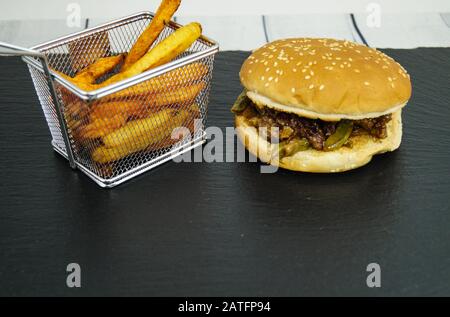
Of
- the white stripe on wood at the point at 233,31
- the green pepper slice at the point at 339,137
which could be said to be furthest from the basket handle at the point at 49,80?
the white stripe on wood at the point at 233,31

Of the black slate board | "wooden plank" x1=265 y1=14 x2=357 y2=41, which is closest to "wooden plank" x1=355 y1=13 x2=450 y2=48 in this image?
"wooden plank" x1=265 y1=14 x2=357 y2=41

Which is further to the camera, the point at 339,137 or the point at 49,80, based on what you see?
the point at 339,137

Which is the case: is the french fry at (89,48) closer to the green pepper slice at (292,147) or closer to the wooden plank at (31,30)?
the green pepper slice at (292,147)

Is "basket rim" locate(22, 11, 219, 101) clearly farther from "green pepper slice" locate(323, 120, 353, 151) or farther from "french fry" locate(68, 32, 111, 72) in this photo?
"green pepper slice" locate(323, 120, 353, 151)

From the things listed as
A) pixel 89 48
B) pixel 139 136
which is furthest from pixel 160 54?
pixel 89 48

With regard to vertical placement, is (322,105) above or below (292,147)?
above

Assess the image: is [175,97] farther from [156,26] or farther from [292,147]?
[292,147]

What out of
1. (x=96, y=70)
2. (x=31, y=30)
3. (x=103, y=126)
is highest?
(x=96, y=70)
